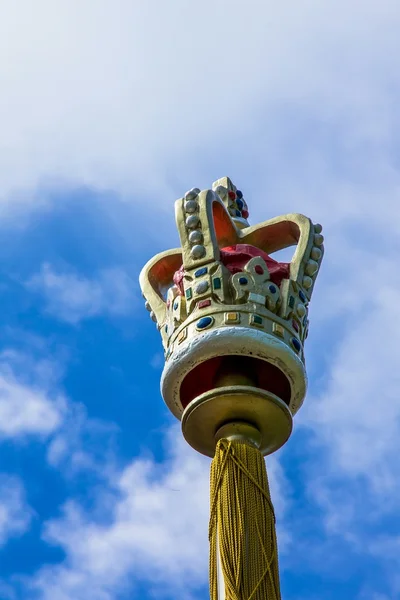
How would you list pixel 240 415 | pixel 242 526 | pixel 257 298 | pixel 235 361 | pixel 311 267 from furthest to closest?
1. pixel 311 267
2. pixel 257 298
3. pixel 235 361
4. pixel 240 415
5. pixel 242 526

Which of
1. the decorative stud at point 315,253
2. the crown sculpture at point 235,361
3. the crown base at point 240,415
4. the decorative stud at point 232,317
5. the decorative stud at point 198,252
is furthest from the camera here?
the decorative stud at point 315,253

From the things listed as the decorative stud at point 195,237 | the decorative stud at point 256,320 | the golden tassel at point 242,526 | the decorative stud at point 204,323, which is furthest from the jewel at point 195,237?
the golden tassel at point 242,526

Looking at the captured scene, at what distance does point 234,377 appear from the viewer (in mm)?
9328

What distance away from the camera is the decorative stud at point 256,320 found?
368 inches

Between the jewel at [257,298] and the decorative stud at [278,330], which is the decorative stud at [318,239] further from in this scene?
the decorative stud at [278,330]

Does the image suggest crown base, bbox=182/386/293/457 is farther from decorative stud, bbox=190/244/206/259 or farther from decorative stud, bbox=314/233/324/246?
decorative stud, bbox=314/233/324/246

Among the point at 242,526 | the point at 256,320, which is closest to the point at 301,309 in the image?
the point at 256,320

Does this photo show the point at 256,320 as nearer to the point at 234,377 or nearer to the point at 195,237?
the point at 234,377

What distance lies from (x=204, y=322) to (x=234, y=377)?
0.45m

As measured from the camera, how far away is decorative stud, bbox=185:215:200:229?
389 inches

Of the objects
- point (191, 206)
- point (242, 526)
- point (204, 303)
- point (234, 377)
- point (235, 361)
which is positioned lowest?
point (242, 526)

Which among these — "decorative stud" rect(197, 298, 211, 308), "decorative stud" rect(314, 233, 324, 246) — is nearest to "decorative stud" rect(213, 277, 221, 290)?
"decorative stud" rect(197, 298, 211, 308)

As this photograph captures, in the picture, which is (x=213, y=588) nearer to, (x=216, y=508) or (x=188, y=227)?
(x=216, y=508)

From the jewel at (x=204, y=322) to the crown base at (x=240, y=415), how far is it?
507 mm
